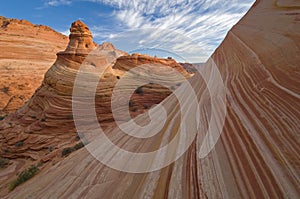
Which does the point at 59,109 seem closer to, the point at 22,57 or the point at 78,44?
the point at 78,44

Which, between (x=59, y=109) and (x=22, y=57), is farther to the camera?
(x=22, y=57)

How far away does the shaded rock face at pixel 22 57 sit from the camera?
19.7 meters

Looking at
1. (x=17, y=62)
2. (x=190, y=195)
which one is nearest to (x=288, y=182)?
(x=190, y=195)

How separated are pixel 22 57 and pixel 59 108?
25136mm

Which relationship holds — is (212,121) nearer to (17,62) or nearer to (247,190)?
(247,190)

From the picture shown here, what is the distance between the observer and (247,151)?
1.44 m

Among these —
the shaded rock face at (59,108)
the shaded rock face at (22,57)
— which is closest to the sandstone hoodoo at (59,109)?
the shaded rock face at (59,108)

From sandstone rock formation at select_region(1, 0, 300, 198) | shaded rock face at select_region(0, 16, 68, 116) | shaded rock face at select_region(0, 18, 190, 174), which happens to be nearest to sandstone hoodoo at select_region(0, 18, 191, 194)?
shaded rock face at select_region(0, 18, 190, 174)

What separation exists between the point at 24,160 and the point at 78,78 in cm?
478

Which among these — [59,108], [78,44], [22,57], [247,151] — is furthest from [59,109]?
[22,57]

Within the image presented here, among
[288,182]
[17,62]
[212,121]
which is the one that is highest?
[17,62]

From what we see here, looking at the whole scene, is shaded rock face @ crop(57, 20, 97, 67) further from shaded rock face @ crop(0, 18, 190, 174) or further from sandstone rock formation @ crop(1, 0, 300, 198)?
sandstone rock formation @ crop(1, 0, 300, 198)

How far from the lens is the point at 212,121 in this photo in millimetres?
2111

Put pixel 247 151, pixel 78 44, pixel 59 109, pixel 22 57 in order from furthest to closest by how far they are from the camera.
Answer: pixel 22 57 → pixel 78 44 → pixel 59 109 → pixel 247 151
